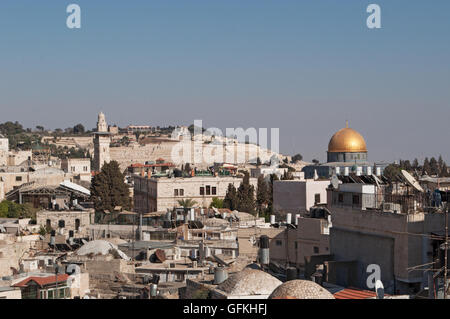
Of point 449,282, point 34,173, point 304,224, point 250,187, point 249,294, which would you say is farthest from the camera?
point 34,173

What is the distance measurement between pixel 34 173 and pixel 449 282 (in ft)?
137

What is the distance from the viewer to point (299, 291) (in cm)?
866

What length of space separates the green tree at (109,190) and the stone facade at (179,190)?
1296mm

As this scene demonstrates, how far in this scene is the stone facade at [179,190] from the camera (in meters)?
39.1

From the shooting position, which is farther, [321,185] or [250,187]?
[250,187]

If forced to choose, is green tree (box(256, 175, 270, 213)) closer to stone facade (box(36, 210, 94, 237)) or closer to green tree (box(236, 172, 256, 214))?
green tree (box(236, 172, 256, 214))

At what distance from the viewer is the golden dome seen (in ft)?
180

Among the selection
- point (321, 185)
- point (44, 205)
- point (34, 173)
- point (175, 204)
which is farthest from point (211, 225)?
point (34, 173)

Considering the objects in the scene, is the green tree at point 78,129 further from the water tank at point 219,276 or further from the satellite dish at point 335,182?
the water tank at point 219,276

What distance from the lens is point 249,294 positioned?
10062mm

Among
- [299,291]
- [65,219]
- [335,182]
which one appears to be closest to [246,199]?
[65,219]

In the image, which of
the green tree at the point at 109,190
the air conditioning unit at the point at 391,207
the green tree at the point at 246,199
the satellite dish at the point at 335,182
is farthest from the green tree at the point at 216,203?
the air conditioning unit at the point at 391,207

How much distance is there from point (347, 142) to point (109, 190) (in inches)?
798
